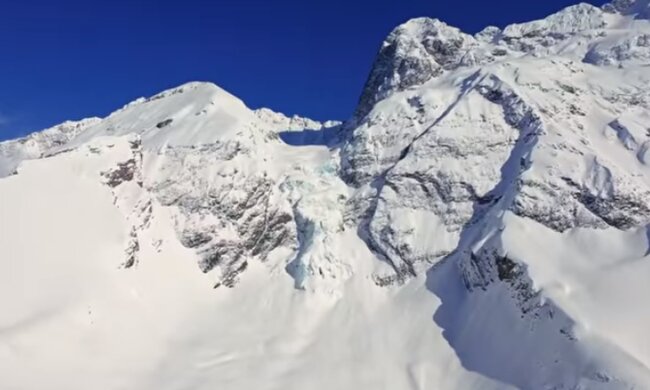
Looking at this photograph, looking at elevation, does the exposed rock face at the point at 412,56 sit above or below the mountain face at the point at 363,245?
above

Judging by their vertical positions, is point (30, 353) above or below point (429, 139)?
below

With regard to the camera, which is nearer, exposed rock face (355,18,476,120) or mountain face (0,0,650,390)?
mountain face (0,0,650,390)

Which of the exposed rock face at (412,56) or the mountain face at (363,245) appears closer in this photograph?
the mountain face at (363,245)

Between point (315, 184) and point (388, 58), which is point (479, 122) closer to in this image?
point (315, 184)

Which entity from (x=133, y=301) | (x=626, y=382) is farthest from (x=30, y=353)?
(x=626, y=382)

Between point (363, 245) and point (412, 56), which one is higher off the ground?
point (412, 56)

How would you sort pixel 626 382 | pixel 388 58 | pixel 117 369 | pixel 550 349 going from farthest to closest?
1. pixel 388 58
2. pixel 117 369
3. pixel 550 349
4. pixel 626 382

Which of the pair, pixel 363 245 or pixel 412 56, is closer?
pixel 363 245

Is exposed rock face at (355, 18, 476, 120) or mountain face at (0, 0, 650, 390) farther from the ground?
exposed rock face at (355, 18, 476, 120)
